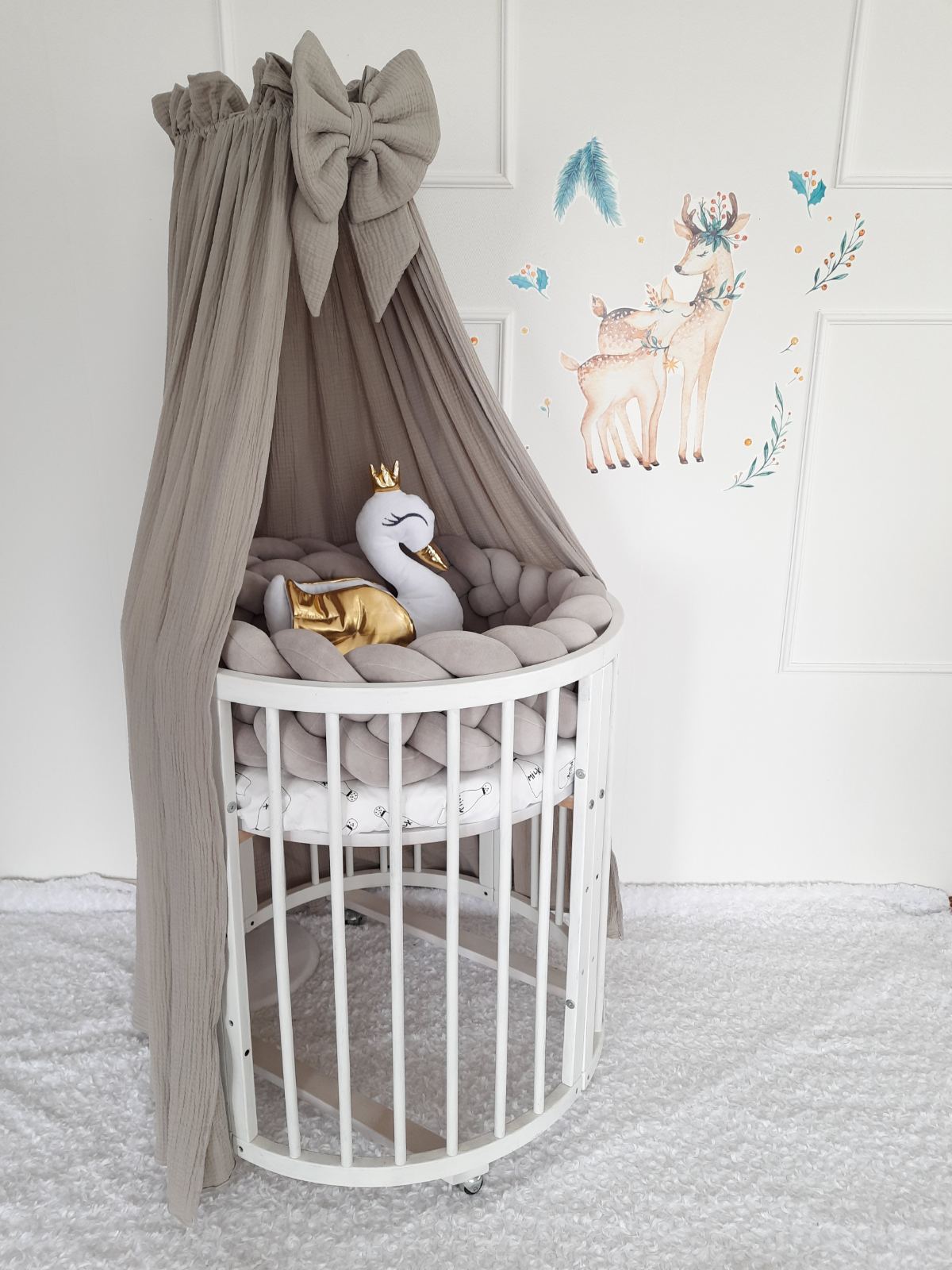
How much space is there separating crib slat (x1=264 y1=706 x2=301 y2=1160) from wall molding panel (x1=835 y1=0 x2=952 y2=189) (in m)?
1.46

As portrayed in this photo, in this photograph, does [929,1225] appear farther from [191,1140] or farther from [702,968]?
[191,1140]

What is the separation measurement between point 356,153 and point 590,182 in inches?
25.2

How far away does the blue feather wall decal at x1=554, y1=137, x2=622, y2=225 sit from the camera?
5.33 ft

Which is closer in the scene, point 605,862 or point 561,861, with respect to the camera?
point 605,862

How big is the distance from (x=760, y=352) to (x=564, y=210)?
0.47 metres

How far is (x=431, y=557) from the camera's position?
145 centimetres

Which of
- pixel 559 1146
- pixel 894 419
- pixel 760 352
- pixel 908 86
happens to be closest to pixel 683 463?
pixel 760 352

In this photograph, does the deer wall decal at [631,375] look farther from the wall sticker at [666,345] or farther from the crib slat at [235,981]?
the crib slat at [235,981]

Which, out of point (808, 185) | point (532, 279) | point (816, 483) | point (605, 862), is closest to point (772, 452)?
point (816, 483)

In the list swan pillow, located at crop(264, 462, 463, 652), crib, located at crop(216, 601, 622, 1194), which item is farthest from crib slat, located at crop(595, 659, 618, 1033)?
swan pillow, located at crop(264, 462, 463, 652)

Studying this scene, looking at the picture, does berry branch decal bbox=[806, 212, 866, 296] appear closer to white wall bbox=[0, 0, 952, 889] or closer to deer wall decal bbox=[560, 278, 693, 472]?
white wall bbox=[0, 0, 952, 889]

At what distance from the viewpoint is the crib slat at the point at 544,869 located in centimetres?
118

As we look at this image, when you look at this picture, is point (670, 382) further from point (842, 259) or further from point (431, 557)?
point (431, 557)

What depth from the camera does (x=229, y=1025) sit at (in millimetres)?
1221
